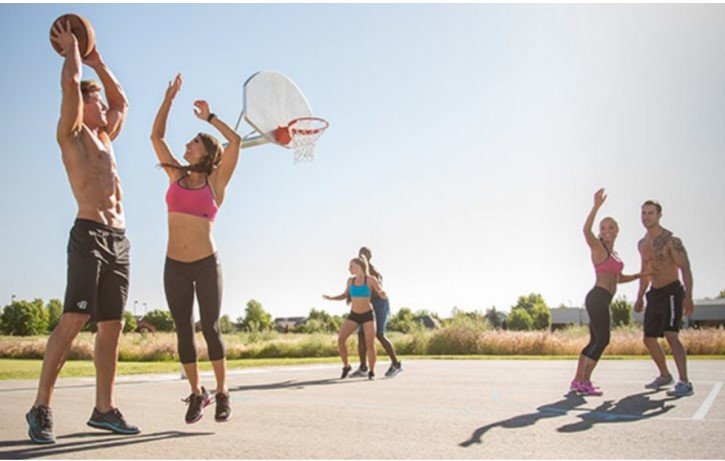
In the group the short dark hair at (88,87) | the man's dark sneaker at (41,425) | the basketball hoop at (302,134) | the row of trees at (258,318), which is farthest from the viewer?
the row of trees at (258,318)

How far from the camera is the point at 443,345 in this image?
76.7 ft

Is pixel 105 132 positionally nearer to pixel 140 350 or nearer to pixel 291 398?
pixel 291 398

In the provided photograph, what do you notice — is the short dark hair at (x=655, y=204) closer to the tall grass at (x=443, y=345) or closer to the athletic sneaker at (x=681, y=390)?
the athletic sneaker at (x=681, y=390)

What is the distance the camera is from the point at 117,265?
4.44 m

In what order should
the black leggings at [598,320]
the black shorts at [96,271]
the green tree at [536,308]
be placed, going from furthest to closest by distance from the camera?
the green tree at [536,308]
the black leggings at [598,320]
the black shorts at [96,271]

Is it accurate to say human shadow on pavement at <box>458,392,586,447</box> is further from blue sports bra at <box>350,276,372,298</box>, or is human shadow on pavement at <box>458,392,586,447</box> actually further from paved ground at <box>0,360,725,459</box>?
Answer: blue sports bra at <box>350,276,372,298</box>

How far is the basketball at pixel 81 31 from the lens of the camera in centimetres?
466

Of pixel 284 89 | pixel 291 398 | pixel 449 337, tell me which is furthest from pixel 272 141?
pixel 449 337

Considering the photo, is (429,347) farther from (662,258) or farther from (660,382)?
(662,258)

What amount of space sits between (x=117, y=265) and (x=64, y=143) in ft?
3.11

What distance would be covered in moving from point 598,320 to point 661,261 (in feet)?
4.76

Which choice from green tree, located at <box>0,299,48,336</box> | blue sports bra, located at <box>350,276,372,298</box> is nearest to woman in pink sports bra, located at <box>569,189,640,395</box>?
blue sports bra, located at <box>350,276,372,298</box>

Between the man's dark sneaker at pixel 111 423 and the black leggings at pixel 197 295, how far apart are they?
0.59 m

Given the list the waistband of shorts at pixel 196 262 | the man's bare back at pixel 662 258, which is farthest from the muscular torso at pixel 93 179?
the man's bare back at pixel 662 258
